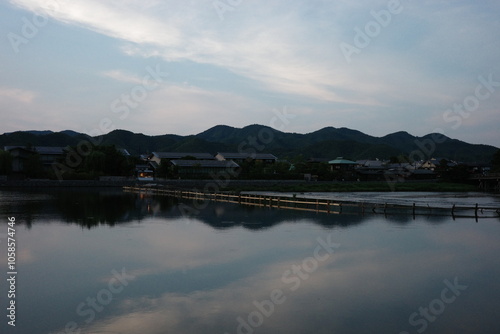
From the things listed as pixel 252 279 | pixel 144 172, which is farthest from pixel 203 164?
pixel 252 279

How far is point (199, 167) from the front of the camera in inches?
2921

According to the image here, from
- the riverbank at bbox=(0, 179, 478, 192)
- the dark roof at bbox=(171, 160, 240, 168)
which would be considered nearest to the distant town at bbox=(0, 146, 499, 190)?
the dark roof at bbox=(171, 160, 240, 168)

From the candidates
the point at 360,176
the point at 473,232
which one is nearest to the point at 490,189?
the point at 360,176

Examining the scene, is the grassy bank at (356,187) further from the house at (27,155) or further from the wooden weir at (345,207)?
the house at (27,155)

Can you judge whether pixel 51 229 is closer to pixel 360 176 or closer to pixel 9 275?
pixel 9 275

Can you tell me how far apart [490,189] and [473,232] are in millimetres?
55406

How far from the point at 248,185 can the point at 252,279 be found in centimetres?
5513

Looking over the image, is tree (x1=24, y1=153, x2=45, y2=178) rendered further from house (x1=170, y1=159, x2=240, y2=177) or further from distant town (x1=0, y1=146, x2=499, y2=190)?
house (x1=170, y1=159, x2=240, y2=177)

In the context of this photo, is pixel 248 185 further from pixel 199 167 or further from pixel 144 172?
pixel 144 172

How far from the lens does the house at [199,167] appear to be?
73525 millimetres

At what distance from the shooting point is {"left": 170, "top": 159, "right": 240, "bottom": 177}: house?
73525 mm

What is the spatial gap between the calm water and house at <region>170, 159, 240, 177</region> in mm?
52257

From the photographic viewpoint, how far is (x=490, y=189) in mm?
68125

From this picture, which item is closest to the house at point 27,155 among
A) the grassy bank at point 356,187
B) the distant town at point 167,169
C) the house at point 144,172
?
the distant town at point 167,169
